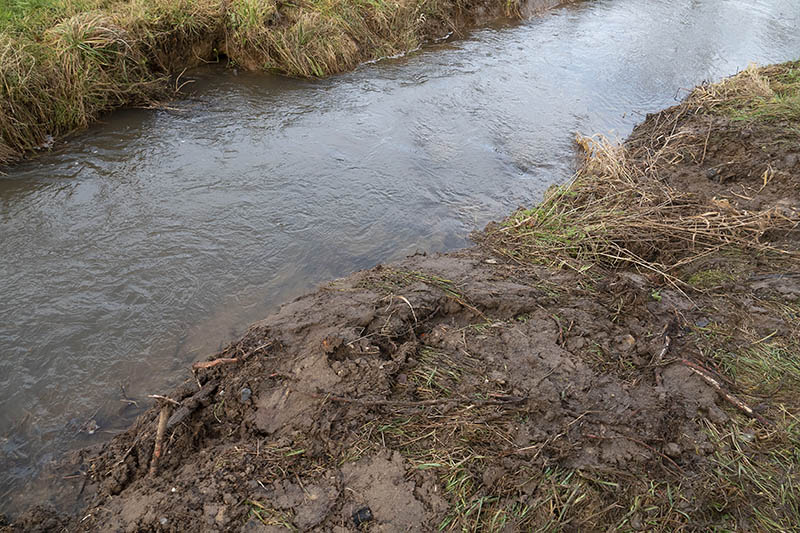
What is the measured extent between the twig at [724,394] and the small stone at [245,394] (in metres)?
2.51

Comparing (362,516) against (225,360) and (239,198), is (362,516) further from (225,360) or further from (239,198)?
(239,198)

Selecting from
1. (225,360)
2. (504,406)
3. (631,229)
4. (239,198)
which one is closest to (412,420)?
(504,406)

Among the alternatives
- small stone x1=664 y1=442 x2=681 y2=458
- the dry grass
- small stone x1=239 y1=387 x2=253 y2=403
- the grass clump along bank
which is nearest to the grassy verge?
the dry grass

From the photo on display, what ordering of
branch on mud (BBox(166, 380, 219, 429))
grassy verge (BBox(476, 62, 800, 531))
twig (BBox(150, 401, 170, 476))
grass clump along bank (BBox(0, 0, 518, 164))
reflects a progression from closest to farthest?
grassy verge (BBox(476, 62, 800, 531)) → twig (BBox(150, 401, 170, 476)) → branch on mud (BBox(166, 380, 219, 429)) → grass clump along bank (BBox(0, 0, 518, 164))

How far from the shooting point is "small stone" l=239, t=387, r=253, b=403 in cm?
295

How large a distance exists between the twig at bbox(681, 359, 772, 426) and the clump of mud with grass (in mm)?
12

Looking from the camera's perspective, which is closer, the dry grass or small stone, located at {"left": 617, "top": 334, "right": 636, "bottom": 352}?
small stone, located at {"left": 617, "top": 334, "right": 636, "bottom": 352}

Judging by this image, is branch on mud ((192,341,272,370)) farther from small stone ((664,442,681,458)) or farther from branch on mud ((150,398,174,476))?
small stone ((664,442,681,458))

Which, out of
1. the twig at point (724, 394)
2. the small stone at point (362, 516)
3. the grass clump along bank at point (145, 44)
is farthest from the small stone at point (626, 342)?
the grass clump along bank at point (145, 44)

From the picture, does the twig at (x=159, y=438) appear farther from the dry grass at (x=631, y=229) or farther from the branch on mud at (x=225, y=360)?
the dry grass at (x=631, y=229)

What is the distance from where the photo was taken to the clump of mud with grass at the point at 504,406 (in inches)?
94.3

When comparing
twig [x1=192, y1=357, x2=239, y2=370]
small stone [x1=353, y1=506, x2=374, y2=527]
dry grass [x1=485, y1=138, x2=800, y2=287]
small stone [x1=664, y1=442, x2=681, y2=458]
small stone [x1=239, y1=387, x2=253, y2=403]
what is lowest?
dry grass [x1=485, y1=138, x2=800, y2=287]

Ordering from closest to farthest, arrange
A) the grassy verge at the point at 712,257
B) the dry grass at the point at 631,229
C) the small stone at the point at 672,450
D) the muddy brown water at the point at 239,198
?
1. the grassy verge at the point at 712,257
2. the small stone at the point at 672,450
3. the muddy brown water at the point at 239,198
4. the dry grass at the point at 631,229

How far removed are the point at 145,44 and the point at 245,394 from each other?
5.87 m
